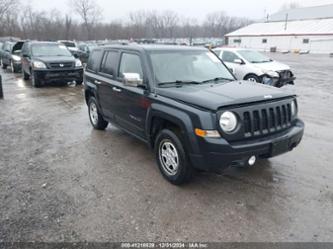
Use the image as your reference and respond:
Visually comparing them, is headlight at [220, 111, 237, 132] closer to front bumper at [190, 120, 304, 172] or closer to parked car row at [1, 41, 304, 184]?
parked car row at [1, 41, 304, 184]

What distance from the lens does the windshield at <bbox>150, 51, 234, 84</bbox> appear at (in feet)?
13.8

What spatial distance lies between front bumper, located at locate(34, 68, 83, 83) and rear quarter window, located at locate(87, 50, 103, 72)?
639 cm

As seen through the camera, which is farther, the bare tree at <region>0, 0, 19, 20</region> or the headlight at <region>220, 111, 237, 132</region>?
the bare tree at <region>0, 0, 19, 20</region>

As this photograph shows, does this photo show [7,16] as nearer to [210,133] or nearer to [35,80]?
[35,80]

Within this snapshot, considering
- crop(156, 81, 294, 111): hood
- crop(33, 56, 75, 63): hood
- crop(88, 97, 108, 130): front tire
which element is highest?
crop(33, 56, 75, 63): hood

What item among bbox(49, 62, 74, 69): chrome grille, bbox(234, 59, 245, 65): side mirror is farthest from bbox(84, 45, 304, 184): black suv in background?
bbox(49, 62, 74, 69): chrome grille

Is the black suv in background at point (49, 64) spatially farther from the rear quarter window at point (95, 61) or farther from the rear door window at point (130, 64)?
the rear door window at point (130, 64)

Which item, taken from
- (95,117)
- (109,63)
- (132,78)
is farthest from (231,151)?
(95,117)

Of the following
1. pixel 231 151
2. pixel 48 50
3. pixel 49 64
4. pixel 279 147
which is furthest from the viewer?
pixel 48 50

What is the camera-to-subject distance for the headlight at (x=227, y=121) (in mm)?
3213

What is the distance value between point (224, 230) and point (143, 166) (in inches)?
72.6

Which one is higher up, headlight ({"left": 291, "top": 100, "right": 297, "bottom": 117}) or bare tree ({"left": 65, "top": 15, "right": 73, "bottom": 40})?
bare tree ({"left": 65, "top": 15, "right": 73, "bottom": 40})

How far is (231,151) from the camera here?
10.4ft

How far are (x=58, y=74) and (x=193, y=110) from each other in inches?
392
